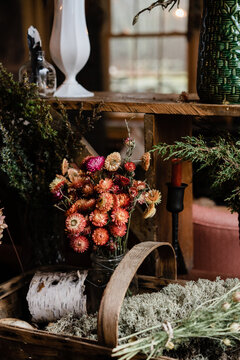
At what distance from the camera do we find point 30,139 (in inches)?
55.0

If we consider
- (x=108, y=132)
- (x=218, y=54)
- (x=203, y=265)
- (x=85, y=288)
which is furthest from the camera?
(x=108, y=132)

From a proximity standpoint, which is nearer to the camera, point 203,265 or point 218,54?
point 218,54

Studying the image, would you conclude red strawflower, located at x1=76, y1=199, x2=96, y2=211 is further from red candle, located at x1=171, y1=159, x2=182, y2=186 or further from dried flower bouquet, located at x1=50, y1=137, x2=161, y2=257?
red candle, located at x1=171, y1=159, x2=182, y2=186

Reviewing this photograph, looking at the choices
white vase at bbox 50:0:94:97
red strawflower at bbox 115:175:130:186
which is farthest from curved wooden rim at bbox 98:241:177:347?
white vase at bbox 50:0:94:97

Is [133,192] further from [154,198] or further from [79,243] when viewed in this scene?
[79,243]

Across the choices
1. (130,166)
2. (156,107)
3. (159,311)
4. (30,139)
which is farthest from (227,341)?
(30,139)

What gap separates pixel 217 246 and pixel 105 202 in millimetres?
794

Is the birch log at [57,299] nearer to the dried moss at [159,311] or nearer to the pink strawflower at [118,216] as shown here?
the dried moss at [159,311]

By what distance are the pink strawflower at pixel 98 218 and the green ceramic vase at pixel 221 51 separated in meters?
0.41

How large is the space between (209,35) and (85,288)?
0.74m

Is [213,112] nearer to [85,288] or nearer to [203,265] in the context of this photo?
[85,288]

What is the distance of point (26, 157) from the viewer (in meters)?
1.39

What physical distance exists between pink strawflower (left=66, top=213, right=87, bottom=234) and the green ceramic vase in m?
0.46

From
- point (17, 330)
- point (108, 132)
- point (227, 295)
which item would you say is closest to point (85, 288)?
point (17, 330)
